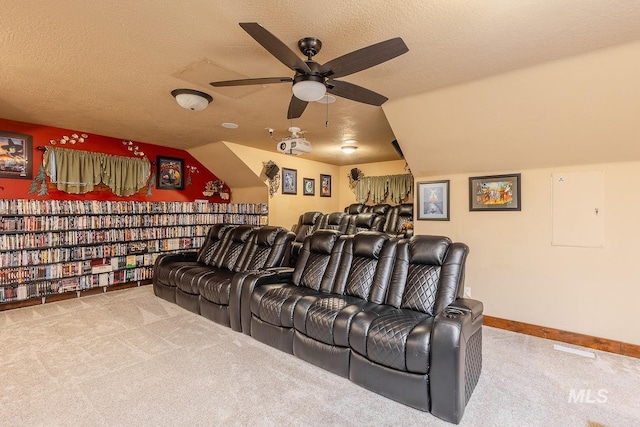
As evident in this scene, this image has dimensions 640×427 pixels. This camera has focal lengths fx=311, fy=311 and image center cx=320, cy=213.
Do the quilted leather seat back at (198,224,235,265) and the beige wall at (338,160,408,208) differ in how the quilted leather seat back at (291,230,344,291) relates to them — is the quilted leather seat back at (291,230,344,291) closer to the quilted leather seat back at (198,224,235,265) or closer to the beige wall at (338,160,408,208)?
the quilted leather seat back at (198,224,235,265)

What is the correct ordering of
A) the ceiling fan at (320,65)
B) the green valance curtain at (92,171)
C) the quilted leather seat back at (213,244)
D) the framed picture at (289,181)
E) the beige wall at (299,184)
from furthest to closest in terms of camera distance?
the framed picture at (289,181)
the beige wall at (299,184)
the green valance curtain at (92,171)
the quilted leather seat back at (213,244)
the ceiling fan at (320,65)

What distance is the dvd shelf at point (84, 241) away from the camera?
13.6 ft

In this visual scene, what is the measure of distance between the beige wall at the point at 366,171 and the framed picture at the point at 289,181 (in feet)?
5.86

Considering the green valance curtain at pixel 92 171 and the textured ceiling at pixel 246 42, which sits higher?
the textured ceiling at pixel 246 42

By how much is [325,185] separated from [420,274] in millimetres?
5423

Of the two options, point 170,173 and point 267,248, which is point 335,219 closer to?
point 267,248

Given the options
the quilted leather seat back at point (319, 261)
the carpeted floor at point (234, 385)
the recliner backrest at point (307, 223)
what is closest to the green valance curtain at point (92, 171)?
the carpeted floor at point (234, 385)

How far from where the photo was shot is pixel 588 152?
3.02 meters

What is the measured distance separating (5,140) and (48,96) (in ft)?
5.26

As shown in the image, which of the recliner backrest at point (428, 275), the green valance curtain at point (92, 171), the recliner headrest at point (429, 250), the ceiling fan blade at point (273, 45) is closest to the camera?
the ceiling fan blade at point (273, 45)

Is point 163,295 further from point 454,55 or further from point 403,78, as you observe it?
point 454,55

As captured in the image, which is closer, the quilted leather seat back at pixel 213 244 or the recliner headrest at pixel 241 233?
the recliner headrest at pixel 241 233

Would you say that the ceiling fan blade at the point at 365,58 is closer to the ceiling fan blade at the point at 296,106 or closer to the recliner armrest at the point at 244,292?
the ceiling fan blade at the point at 296,106

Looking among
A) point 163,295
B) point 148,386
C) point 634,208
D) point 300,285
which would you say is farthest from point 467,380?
point 163,295
